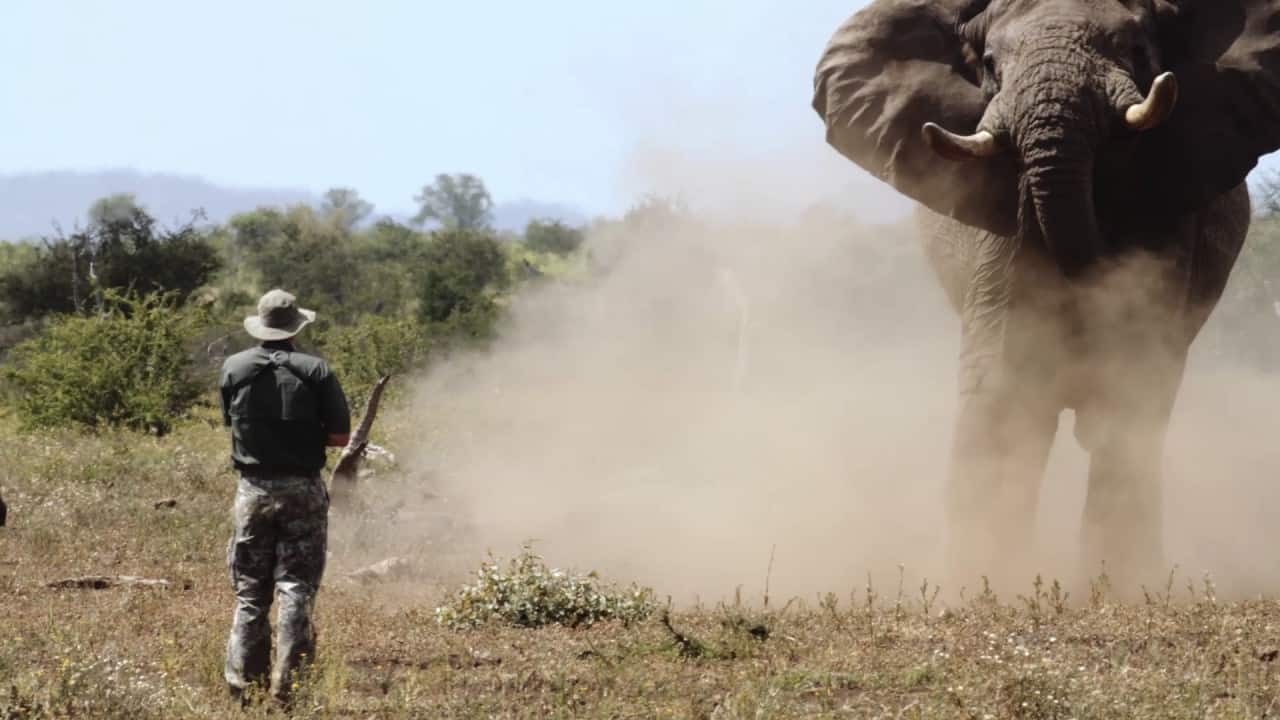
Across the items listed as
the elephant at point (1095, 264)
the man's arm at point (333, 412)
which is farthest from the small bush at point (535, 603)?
the man's arm at point (333, 412)

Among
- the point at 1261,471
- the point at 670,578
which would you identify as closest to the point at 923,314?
the point at 1261,471

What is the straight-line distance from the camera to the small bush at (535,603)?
9109mm

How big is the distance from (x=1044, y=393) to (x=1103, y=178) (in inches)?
48.3

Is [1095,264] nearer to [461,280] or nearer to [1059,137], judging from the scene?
[1059,137]

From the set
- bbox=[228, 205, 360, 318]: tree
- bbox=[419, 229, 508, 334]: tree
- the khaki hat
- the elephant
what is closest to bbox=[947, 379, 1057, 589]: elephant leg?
the elephant

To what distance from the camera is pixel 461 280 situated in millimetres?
42219

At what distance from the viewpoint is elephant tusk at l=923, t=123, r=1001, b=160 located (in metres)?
9.23

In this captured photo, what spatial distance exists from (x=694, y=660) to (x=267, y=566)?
185 cm

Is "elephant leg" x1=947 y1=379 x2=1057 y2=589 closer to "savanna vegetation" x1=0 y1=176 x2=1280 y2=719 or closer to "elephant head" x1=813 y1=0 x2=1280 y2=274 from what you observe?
"savanna vegetation" x1=0 y1=176 x2=1280 y2=719

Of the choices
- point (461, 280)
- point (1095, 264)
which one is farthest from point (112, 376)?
point (461, 280)

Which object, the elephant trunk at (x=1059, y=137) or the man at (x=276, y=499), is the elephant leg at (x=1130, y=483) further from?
the man at (x=276, y=499)

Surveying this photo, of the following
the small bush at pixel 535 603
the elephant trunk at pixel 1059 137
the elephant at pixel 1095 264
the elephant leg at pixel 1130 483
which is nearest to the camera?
the elephant trunk at pixel 1059 137

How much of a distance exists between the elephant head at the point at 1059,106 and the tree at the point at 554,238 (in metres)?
75.7

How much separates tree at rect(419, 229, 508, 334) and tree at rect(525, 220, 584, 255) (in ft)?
90.4
